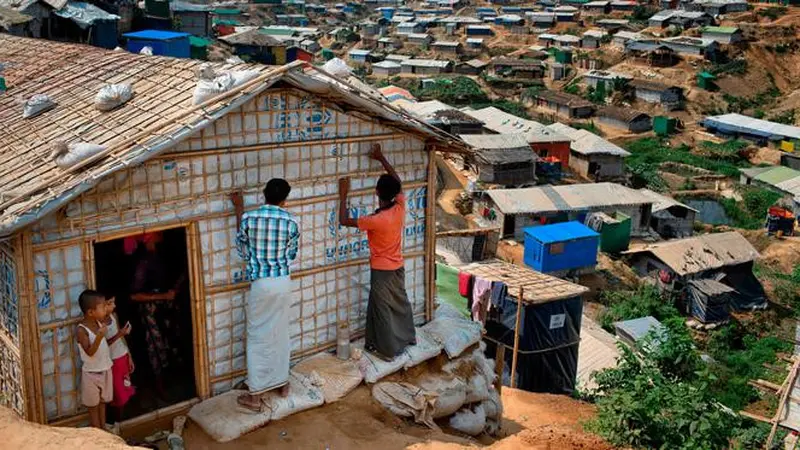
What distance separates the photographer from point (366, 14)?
90.9 meters

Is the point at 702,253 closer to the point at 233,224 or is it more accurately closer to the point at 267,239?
the point at 233,224

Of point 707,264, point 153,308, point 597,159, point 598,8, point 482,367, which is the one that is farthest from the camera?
point 598,8

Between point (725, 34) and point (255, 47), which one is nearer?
point (255, 47)

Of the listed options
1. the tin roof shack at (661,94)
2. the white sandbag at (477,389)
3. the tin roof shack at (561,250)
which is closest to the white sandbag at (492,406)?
the white sandbag at (477,389)

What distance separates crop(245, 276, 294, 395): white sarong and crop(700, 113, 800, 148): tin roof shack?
3792 centimetres

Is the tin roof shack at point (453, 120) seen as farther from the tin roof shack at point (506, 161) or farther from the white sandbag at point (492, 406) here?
the white sandbag at point (492, 406)

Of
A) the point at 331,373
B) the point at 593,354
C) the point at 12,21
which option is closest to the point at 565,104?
the point at 593,354

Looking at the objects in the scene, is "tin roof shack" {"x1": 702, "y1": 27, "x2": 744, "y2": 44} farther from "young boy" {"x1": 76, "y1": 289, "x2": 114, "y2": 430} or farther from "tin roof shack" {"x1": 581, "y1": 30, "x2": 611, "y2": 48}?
"young boy" {"x1": 76, "y1": 289, "x2": 114, "y2": 430}

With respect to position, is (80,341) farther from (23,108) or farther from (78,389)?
(23,108)

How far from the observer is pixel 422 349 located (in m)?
7.86

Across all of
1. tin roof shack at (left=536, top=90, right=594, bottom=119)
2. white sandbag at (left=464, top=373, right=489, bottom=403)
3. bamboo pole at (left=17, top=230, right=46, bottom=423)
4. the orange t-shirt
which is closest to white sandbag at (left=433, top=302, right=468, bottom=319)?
white sandbag at (left=464, top=373, right=489, bottom=403)

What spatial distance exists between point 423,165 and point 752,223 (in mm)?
26327

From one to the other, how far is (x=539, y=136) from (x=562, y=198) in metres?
8.22

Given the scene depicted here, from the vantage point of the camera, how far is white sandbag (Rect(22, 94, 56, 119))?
7.88 m
